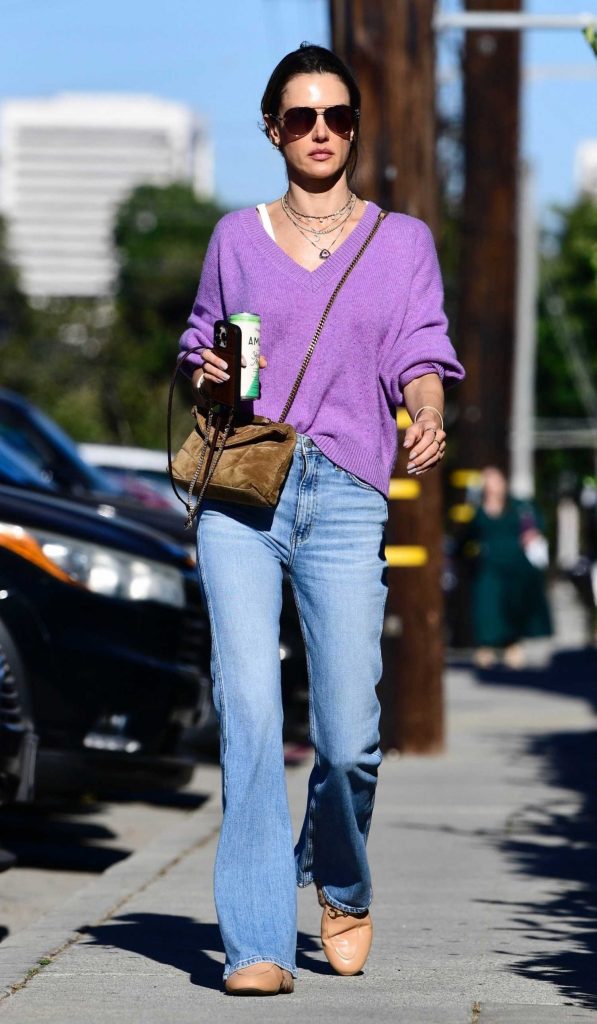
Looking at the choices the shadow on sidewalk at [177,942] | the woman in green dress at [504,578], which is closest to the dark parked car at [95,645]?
the shadow on sidewalk at [177,942]

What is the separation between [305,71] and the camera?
14.3 ft

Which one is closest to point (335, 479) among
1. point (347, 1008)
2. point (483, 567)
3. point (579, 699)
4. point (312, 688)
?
point (312, 688)

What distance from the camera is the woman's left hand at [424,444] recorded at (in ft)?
13.2

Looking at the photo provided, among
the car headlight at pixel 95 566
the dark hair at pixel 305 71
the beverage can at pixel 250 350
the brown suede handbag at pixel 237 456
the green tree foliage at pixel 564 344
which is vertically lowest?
the green tree foliage at pixel 564 344

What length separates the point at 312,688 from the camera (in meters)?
4.27

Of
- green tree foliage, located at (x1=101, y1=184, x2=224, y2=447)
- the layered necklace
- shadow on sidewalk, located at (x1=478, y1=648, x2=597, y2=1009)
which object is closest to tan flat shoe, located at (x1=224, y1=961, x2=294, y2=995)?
shadow on sidewalk, located at (x1=478, y1=648, x2=597, y2=1009)

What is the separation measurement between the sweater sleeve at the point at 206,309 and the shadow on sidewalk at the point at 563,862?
5.13 feet

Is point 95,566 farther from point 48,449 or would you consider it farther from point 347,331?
point 48,449

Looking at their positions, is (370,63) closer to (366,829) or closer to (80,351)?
(366,829)

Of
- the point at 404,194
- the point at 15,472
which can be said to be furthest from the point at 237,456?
the point at 404,194

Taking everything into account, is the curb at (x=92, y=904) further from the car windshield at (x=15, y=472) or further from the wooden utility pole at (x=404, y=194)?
the wooden utility pole at (x=404, y=194)

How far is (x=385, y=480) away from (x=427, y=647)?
5.38 meters

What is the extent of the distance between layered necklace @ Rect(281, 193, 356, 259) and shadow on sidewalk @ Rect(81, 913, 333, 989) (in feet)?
5.31

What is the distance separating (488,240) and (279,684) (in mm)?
15533
